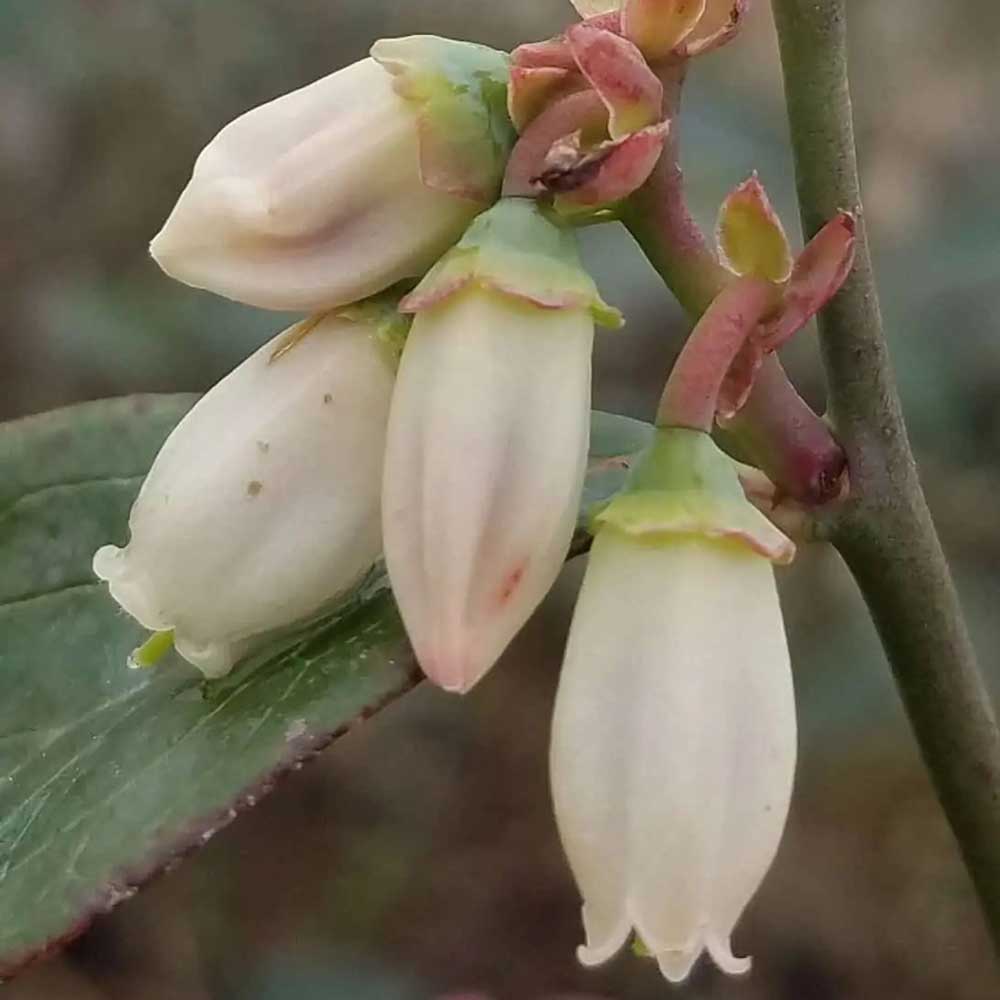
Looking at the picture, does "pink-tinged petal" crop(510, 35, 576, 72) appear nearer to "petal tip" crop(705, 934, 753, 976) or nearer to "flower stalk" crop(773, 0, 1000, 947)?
"flower stalk" crop(773, 0, 1000, 947)

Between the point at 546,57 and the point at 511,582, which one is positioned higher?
the point at 546,57

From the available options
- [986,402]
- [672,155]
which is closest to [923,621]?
[672,155]

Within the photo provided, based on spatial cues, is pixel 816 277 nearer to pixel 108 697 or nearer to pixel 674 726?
pixel 674 726

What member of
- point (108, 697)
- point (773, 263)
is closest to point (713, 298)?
point (773, 263)

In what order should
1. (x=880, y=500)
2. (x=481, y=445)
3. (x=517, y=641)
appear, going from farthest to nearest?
(x=517, y=641), (x=880, y=500), (x=481, y=445)

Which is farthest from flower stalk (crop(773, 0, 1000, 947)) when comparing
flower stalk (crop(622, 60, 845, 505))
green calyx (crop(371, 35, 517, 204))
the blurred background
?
the blurred background
